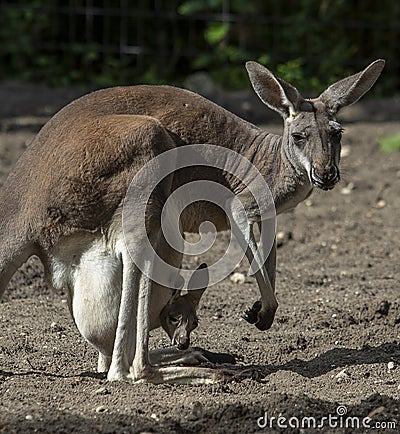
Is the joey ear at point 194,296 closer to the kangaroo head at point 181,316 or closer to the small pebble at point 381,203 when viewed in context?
the kangaroo head at point 181,316

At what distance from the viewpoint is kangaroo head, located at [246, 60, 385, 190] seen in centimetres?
439

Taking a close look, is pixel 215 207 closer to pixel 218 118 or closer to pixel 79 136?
pixel 218 118

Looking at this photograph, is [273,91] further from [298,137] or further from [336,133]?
[336,133]

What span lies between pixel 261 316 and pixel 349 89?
1201mm

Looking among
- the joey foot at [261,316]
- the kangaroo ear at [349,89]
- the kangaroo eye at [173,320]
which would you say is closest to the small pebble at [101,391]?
the kangaroo eye at [173,320]

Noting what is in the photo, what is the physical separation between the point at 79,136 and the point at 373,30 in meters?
7.58

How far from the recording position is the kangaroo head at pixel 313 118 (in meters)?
4.39

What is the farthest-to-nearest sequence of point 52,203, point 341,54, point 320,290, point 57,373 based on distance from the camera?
point 341,54 → point 320,290 → point 57,373 → point 52,203

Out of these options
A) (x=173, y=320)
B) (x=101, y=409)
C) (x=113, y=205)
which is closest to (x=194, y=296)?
(x=173, y=320)

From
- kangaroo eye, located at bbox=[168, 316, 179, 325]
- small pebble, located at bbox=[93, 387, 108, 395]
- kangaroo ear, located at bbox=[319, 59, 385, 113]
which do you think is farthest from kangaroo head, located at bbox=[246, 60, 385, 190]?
small pebble, located at bbox=[93, 387, 108, 395]

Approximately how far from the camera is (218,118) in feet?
15.3

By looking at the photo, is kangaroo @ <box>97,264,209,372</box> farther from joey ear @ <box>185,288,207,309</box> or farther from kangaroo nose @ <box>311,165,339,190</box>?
kangaroo nose @ <box>311,165,339,190</box>

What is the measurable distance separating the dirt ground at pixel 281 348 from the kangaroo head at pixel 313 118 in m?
0.83

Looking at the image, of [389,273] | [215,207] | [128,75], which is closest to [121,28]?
[128,75]
